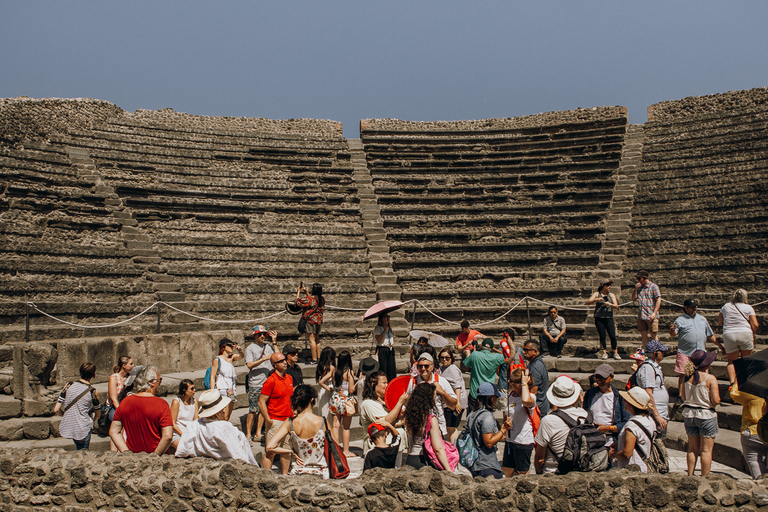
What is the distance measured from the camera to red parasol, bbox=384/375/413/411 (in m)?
6.09

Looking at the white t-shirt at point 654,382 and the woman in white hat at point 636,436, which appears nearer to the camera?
the woman in white hat at point 636,436

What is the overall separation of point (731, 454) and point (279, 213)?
10636mm

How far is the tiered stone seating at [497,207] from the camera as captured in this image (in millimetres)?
12508

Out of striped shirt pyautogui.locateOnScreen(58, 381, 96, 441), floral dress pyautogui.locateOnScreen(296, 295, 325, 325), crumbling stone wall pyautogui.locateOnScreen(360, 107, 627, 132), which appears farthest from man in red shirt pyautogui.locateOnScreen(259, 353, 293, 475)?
crumbling stone wall pyautogui.locateOnScreen(360, 107, 627, 132)

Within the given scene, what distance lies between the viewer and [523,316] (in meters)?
11.8

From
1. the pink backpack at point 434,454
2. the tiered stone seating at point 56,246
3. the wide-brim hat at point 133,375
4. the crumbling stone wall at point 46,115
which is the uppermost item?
the crumbling stone wall at point 46,115

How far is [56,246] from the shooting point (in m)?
11.0

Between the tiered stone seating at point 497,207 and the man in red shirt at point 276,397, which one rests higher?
the tiered stone seating at point 497,207

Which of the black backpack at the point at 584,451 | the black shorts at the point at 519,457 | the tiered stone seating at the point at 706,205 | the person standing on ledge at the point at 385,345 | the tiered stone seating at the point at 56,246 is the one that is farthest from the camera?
the tiered stone seating at the point at 706,205

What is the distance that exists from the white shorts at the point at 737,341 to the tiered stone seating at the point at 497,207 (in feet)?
12.2

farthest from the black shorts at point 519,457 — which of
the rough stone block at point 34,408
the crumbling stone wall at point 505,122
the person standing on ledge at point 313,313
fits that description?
the crumbling stone wall at point 505,122

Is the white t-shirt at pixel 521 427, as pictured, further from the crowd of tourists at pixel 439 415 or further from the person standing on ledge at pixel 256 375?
the person standing on ledge at pixel 256 375

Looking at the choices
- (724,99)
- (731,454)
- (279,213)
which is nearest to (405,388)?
(731,454)

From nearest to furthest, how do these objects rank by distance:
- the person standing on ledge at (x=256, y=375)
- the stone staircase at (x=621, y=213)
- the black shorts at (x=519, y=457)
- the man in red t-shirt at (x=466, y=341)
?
the black shorts at (x=519, y=457)
the person standing on ledge at (x=256, y=375)
the man in red t-shirt at (x=466, y=341)
the stone staircase at (x=621, y=213)
